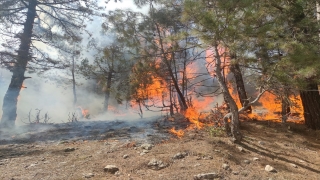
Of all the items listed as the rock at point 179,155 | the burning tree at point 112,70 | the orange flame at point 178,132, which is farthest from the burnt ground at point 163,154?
the burning tree at point 112,70

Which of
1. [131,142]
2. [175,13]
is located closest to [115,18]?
[175,13]

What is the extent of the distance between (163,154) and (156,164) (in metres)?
0.57

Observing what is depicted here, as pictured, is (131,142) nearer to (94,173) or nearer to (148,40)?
(94,173)

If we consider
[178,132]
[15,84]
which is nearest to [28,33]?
[15,84]

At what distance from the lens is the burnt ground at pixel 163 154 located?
3887mm

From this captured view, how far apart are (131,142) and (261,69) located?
12.3 feet

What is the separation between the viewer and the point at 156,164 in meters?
4.14

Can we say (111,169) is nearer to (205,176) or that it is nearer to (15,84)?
(205,176)

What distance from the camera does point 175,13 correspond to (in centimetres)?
946

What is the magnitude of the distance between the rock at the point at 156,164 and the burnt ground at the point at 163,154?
0.19 ft

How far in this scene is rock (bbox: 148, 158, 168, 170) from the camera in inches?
160

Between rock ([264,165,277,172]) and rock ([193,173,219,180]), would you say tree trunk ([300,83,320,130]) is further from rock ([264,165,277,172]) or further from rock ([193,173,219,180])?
rock ([193,173,219,180])

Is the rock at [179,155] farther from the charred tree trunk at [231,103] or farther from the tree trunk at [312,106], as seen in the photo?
the tree trunk at [312,106]

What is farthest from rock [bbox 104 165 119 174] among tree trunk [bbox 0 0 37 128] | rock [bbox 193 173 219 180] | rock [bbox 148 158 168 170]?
tree trunk [bbox 0 0 37 128]
